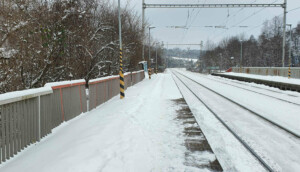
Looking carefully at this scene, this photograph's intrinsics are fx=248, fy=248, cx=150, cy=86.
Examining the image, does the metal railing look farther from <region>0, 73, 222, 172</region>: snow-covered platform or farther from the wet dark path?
the wet dark path

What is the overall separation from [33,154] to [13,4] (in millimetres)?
6217

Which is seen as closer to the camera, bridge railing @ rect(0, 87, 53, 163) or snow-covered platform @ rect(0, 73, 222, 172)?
snow-covered platform @ rect(0, 73, 222, 172)

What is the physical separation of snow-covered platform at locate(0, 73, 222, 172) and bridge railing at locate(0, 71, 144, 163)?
214mm

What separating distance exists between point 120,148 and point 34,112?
2.21 meters

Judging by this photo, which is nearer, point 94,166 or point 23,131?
point 94,166

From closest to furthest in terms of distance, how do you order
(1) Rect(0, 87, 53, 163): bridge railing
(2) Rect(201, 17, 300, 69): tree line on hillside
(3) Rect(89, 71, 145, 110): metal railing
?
(1) Rect(0, 87, 53, 163): bridge railing < (3) Rect(89, 71, 145, 110): metal railing < (2) Rect(201, 17, 300, 69): tree line on hillside

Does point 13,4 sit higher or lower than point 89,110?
higher

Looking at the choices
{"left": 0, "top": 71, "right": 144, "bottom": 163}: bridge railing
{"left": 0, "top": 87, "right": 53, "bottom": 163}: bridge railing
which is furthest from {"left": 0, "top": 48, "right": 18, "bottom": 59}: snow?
{"left": 0, "top": 87, "right": 53, "bottom": 163}: bridge railing

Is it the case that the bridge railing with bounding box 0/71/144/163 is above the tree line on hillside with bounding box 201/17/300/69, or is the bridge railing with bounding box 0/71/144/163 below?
below

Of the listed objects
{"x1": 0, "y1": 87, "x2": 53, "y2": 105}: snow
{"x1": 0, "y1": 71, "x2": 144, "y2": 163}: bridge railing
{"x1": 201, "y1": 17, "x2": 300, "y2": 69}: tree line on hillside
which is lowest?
{"x1": 0, "y1": 71, "x2": 144, "y2": 163}: bridge railing

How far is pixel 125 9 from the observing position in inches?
919

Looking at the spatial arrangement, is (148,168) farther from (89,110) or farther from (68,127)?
(89,110)

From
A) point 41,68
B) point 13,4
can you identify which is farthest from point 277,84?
point 13,4

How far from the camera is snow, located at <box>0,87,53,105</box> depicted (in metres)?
4.62
